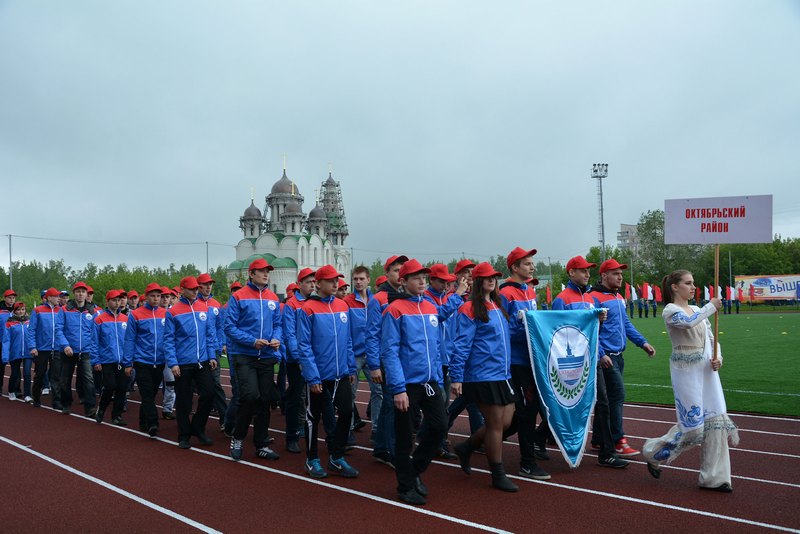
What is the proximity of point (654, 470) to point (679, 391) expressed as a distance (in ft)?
2.61

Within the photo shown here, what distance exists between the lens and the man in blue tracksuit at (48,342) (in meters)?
11.9

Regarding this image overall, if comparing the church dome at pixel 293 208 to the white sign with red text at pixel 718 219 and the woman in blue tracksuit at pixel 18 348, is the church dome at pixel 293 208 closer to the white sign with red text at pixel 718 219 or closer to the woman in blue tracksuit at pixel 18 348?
the woman in blue tracksuit at pixel 18 348

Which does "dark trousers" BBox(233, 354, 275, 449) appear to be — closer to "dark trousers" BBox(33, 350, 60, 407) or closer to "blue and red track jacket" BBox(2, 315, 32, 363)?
"dark trousers" BBox(33, 350, 60, 407)

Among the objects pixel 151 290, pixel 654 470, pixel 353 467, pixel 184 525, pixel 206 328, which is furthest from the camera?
pixel 151 290

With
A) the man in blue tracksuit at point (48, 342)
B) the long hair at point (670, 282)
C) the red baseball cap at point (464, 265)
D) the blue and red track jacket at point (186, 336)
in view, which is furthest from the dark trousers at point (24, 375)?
the long hair at point (670, 282)

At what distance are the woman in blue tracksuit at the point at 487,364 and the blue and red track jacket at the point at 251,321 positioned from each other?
261 cm

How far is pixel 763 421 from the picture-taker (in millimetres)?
8961

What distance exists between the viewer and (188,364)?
836cm

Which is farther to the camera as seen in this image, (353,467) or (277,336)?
(277,336)

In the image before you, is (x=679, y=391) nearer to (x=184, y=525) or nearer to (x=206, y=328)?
(x=184, y=525)

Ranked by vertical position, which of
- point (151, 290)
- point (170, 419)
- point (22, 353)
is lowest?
point (170, 419)

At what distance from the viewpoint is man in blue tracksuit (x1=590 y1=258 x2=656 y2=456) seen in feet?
22.7

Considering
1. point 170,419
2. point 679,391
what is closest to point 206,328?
point 170,419

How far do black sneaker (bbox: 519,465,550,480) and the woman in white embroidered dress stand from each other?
38.5 inches
